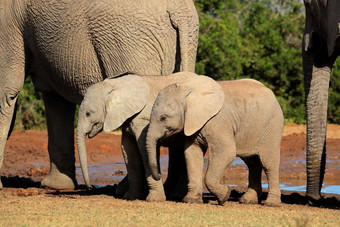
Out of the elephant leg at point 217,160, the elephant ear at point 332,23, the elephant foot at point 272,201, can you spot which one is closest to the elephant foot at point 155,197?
the elephant leg at point 217,160

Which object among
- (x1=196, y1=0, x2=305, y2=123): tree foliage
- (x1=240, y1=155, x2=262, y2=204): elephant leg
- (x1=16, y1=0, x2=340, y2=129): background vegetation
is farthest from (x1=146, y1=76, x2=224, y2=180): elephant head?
(x1=196, y1=0, x2=305, y2=123): tree foliage

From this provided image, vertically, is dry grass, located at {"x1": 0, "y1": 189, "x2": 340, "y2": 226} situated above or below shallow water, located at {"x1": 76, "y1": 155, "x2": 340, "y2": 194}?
above

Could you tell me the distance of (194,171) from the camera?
6.62m

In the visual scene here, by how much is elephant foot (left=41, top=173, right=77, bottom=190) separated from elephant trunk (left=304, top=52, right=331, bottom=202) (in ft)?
10.2

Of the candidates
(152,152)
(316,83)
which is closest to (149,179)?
(152,152)

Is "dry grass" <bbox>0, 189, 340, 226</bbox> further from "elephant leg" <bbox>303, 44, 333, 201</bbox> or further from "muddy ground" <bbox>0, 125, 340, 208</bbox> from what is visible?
"muddy ground" <bbox>0, 125, 340, 208</bbox>

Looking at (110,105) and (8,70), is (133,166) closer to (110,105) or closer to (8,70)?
(110,105)

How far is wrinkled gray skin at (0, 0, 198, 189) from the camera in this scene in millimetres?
7281

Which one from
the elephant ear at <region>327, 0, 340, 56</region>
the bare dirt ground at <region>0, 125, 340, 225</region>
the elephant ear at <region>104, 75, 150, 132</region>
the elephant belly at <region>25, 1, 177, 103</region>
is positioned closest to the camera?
the elephant ear at <region>327, 0, 340, 56</region>

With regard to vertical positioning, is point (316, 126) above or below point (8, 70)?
below

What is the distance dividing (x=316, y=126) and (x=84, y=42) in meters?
2.43

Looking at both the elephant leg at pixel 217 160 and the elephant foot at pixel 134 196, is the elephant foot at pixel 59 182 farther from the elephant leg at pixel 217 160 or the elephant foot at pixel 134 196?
the elephant leg at pixel 217 160

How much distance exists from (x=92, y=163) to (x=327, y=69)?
237 inches

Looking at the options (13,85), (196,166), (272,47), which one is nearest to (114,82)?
(196,166)
